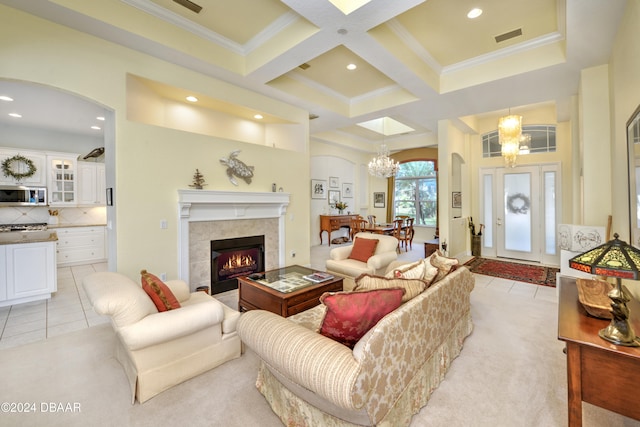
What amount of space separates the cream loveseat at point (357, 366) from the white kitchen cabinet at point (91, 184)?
6.51 metres

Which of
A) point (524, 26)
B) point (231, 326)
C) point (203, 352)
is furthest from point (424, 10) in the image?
point (203, 352)

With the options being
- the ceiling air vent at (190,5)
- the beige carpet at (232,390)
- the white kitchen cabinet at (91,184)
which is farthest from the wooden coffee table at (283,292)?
the white kitchen cabinet at (91,184)

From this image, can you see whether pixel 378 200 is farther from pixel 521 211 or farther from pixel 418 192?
pixel 521 211

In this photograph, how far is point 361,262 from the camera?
4016 mm

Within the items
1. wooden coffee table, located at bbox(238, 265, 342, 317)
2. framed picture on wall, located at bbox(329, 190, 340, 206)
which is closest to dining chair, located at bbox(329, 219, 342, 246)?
framed picture on wall, located at bbox(329, 190, 340, 206)

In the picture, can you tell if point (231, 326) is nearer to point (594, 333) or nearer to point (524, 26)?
point (594, 333)

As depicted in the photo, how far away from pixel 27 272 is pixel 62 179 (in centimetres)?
311

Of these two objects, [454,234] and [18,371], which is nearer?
[18,371]

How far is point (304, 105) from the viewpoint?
4.76m

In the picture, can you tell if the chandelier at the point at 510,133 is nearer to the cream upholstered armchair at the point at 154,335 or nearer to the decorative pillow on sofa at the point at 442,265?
the decorative pillow on sofa at the point at 442,265

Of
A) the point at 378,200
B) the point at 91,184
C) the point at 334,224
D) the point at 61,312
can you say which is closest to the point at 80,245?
the point at 91,184

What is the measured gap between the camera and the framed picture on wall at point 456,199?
→ 5789mm

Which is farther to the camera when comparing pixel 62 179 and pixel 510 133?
pixel 62 179

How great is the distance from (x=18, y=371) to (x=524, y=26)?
19.7 ft
